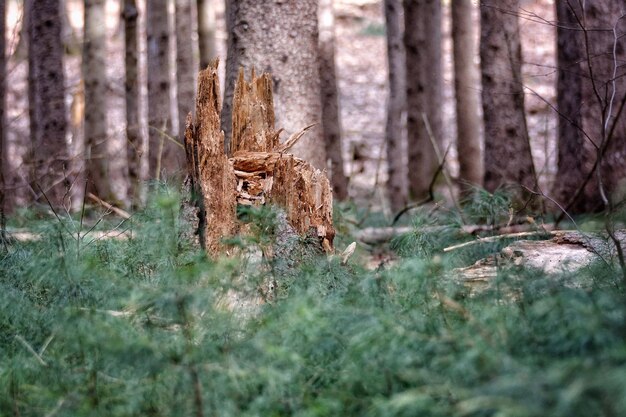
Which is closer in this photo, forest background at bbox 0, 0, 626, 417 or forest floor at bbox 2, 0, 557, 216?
forest background at bbox 0, 0, 626, 417

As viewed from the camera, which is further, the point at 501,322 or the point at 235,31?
the point at 235,31

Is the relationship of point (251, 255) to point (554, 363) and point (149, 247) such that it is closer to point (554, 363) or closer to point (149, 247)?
point (149, 247)

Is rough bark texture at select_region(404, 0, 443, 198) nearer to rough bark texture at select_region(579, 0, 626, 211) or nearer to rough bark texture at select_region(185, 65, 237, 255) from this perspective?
rough bark texture at select_region(579, 0, 626, 211)

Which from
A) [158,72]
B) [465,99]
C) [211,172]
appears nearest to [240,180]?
[211,172]

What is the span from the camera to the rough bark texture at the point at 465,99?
14.2m

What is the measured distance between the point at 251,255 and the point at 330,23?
10293 millimetres

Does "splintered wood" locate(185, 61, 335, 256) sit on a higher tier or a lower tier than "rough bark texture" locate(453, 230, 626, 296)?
higher

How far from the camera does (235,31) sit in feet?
25.0

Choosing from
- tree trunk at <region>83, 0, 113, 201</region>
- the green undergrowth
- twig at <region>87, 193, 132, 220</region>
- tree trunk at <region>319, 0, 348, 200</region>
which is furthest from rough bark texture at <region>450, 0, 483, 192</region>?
the green undergrowth

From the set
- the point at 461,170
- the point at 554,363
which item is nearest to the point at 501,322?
the point at 554,363

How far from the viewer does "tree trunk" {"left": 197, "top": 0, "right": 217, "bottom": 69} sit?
1400 centimetres

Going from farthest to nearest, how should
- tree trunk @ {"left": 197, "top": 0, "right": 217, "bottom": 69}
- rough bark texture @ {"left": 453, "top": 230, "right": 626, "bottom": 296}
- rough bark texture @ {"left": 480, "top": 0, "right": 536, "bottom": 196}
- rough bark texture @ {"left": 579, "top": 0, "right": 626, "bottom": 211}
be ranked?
tree trunk @ {"left": 197, "top": 0, "right": 217, "bottom": 69} → rough bark texture @ {"left": 480, "top": 0, "right": 536, "bottom": 196} → rough bark texture @ {"left": 579, "top": 0, "right": 626, "bottom": 211} → rough bark texture @ {"left": 453, "top": 230, "right": 626, "bottom": 296}

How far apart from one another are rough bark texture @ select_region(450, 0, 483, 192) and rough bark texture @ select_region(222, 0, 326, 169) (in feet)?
19.8

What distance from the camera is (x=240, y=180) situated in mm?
5934
